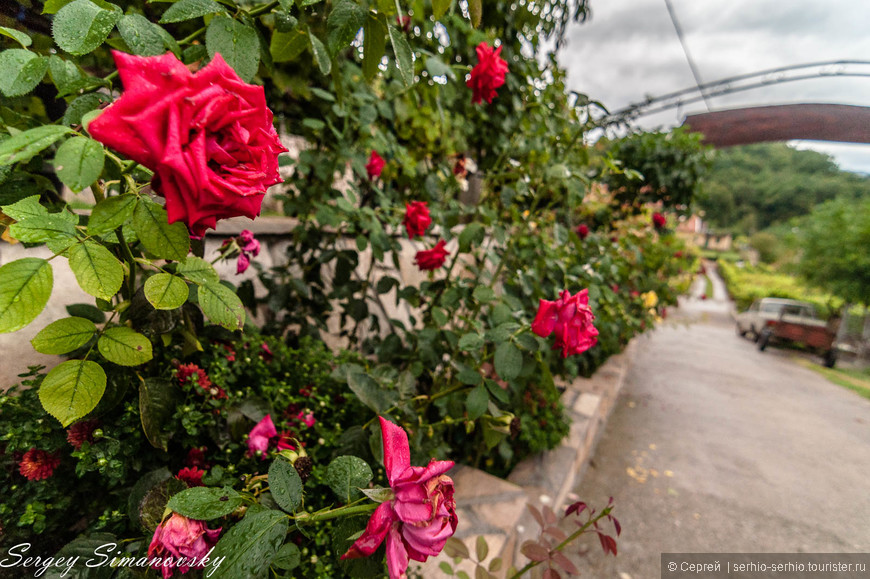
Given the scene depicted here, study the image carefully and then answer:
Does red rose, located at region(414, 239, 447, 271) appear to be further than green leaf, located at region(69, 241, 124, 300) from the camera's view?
Yes

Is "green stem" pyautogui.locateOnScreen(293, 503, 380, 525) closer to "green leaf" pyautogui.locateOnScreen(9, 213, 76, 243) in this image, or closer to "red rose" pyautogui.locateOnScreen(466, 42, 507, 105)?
"green leaf" pyautogui.locateOnScreen(9, 213, 76, 243)

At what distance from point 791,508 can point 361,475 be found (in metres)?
2.94

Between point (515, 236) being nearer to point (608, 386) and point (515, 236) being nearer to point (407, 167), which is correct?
point (407, 167)

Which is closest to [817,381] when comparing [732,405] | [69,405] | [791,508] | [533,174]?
[732,405]

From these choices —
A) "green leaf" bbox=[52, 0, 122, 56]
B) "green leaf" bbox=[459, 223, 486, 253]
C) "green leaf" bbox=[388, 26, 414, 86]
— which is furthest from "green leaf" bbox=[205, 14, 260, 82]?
"green leaf" bbox=[459, 223, 486, 253]

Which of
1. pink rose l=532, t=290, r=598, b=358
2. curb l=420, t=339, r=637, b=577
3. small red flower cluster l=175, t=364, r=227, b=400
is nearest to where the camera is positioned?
small red flower cluster l=175, t=364, r=227, b=400

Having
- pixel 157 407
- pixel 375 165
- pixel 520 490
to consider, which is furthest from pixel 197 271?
pixel 520 490

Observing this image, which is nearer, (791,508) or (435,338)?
(435,338)

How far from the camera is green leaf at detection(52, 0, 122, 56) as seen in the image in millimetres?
460

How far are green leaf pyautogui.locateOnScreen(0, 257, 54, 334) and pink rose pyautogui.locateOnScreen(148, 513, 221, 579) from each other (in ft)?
1.02

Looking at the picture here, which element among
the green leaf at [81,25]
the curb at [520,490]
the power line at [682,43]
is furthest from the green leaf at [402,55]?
the power line at [682,43]

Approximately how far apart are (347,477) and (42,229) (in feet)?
1.64

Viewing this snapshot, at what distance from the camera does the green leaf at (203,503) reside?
472 millimetres

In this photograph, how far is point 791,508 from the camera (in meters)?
2.21
